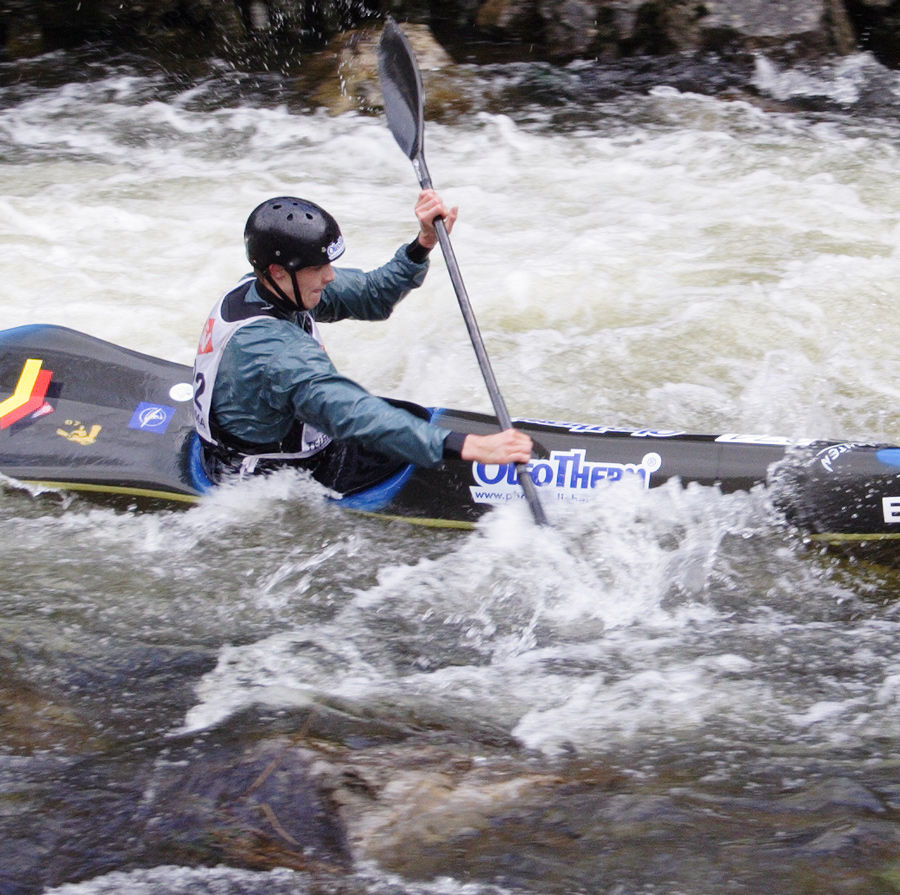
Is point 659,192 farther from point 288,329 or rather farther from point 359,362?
point 288,329

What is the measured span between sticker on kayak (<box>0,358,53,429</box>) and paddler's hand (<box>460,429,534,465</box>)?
5.93 ft

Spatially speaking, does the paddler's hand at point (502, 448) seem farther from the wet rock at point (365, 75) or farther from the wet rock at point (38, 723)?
the wet rock at point (365, 75)

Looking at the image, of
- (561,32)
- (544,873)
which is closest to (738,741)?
(544,873)

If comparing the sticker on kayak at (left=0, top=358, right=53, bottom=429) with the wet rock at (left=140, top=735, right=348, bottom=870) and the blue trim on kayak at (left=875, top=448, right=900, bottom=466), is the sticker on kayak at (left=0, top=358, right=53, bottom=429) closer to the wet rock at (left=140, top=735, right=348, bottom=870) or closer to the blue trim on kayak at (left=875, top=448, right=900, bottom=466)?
the wet rock at (left=140, top=735, right=348, bottom=870)

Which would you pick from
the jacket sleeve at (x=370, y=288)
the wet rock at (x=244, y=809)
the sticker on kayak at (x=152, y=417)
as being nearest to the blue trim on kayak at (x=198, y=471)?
the sticker on kayak at (x=152, y=417)

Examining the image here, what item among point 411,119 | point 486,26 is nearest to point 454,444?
point 411,119

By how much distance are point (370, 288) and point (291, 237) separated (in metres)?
0.69

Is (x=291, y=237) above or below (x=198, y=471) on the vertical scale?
above

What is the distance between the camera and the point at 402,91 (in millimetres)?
4270

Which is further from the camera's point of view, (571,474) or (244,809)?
(571,474)

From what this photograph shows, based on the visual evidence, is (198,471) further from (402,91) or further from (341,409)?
(402,91)

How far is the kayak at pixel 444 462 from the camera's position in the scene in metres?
3.15

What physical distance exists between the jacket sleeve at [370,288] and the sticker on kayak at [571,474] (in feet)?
2.53

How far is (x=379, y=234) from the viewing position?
595 centimetres
